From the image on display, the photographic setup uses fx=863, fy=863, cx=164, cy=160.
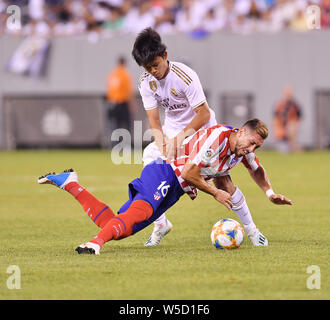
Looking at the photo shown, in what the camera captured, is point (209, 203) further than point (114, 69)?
No

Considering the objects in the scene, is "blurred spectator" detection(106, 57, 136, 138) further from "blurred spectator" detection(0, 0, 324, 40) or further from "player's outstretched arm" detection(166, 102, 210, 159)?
"player's outstretched arm" detection(166, 102, 210, 159)

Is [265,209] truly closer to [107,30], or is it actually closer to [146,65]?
[146,65]

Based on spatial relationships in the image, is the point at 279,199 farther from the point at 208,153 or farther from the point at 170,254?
the point at 170,254

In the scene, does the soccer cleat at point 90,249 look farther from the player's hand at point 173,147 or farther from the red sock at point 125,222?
the player's hand at point 173,147

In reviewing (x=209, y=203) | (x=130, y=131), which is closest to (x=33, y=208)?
(x=209, y=203)

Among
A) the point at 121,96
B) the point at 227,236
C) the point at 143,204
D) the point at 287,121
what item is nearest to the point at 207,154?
the point at 143,204

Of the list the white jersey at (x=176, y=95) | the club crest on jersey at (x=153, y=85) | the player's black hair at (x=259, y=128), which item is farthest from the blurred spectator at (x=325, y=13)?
the player's black hair at (x=259, y=128)

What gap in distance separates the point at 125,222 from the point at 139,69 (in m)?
19.2

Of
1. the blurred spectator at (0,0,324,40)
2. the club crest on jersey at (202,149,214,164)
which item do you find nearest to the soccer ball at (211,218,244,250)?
the club crest on jersey at (202,149,214,164)

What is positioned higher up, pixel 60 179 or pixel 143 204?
pixel 60 179

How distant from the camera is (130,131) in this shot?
2558 centimetres

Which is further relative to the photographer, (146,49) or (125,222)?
(146,49)

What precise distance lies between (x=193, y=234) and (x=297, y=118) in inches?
657

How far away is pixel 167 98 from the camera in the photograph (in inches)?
338
